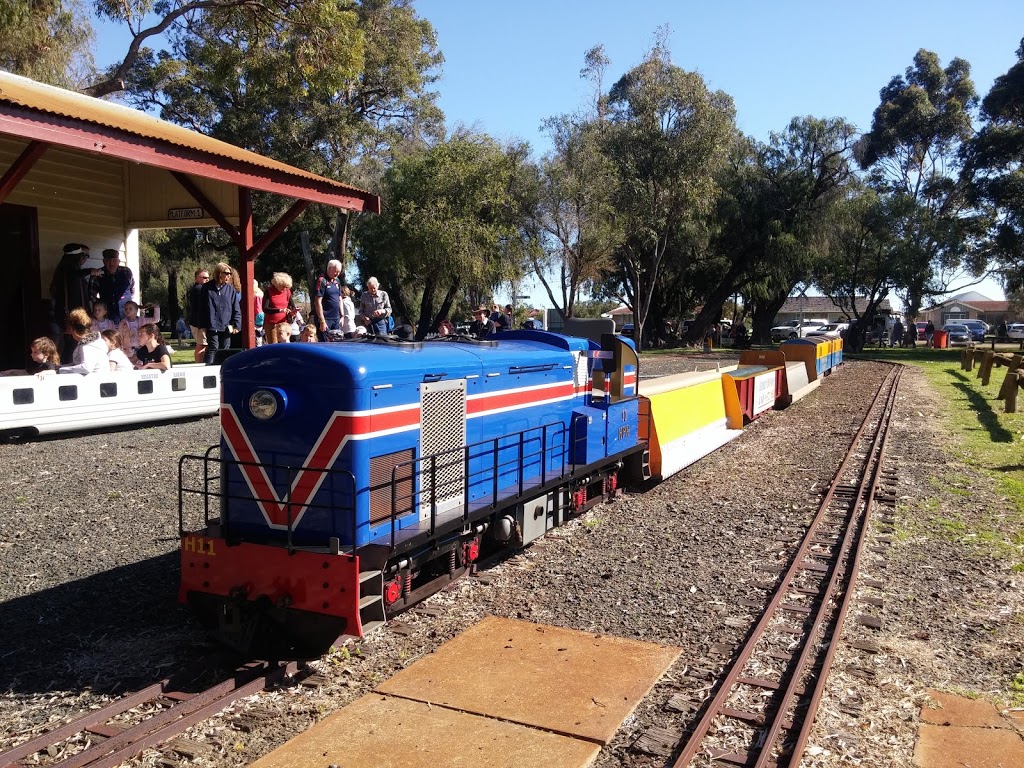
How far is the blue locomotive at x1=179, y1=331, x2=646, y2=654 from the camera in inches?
205

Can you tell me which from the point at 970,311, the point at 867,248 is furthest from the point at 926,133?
the point at 970,311

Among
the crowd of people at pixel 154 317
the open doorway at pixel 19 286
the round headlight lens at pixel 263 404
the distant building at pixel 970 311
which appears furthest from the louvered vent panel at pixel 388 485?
the distant building at pixel 970 311

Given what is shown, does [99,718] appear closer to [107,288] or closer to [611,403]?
[611,403]

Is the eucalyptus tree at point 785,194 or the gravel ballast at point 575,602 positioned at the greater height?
the eucalyptus tree at point 785,194

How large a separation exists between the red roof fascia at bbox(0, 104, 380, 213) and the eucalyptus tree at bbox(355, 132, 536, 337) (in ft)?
62.7

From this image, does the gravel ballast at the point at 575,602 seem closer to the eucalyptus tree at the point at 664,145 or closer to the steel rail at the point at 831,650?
the steel rail at the point at 831,650

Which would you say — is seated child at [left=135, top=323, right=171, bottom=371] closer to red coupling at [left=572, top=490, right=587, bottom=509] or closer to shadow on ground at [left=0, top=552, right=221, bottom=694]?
shadow on ground at [left=0, top=552, right=221, bottom=694]

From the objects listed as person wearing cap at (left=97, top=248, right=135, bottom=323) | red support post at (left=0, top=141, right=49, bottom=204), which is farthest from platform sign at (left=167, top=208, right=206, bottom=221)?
red support post at (left=0, top=141, right=49, bottom=204)

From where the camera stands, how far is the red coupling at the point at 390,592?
5449 mm

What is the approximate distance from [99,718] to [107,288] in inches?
458

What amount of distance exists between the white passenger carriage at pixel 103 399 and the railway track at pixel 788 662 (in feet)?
31.5

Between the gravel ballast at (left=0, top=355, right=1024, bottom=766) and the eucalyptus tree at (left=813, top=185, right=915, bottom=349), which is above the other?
the eucalyptus tree at (left=813, top=185, right=915, bottom=349)

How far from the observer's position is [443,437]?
6.61 metres

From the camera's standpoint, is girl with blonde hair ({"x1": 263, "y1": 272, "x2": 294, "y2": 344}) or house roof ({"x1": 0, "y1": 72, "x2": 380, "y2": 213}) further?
girl with blonde hair ({"x1": 263, "y1": 272, "x2": 294, "y2": 344})
